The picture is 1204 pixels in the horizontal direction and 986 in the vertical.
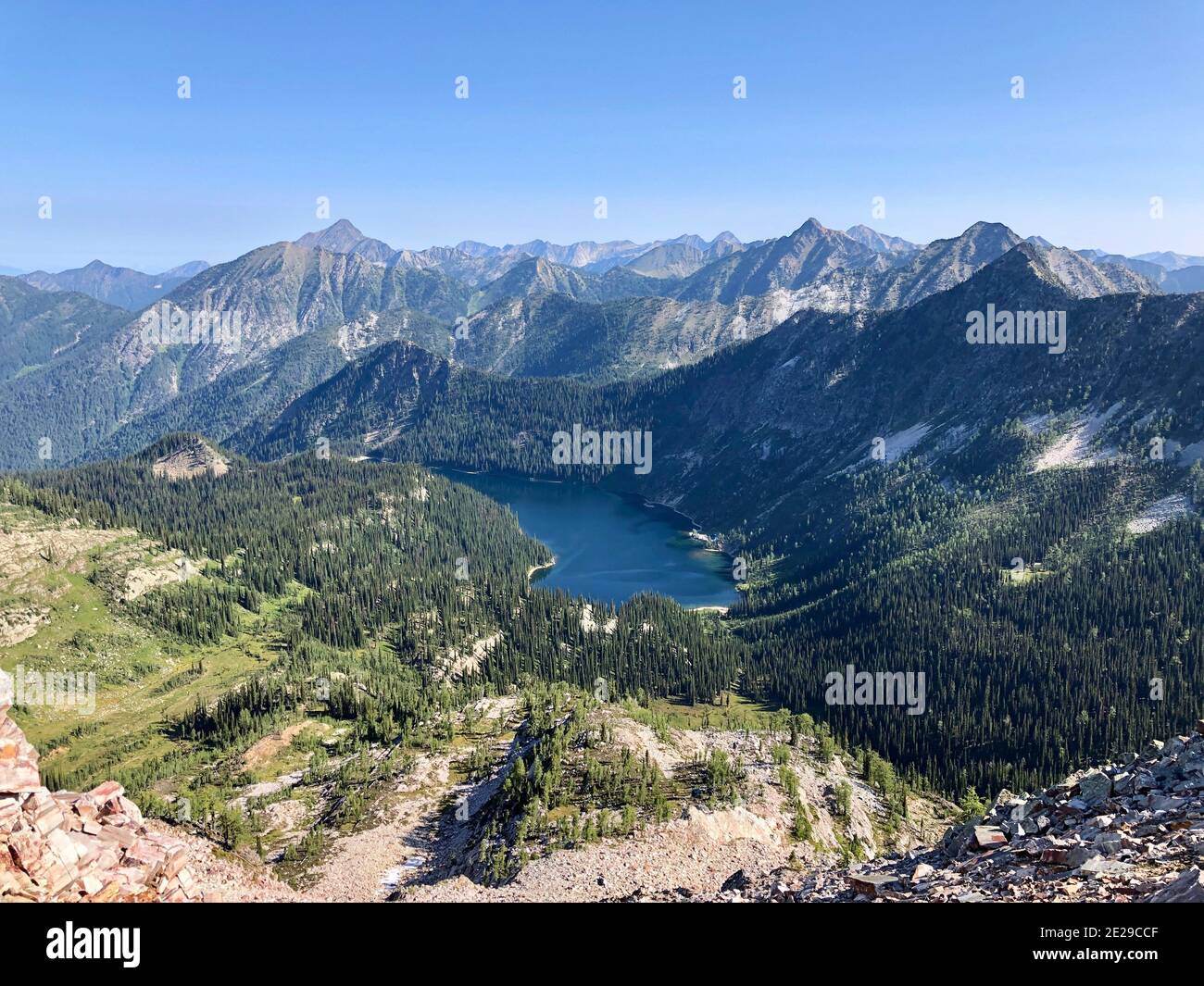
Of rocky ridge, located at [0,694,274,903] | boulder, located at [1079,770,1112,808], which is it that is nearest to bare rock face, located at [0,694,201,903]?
rocky ridge, located at [0,694,274,903]

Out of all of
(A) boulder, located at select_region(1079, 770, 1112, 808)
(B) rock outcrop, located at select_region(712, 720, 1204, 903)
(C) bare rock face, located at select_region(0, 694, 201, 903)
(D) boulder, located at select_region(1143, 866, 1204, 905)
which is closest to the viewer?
(D) boulder, located at select_region(1143, 866, 1204, 905)

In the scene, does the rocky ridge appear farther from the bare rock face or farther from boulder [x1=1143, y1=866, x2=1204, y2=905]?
boulder [x1=1143, y1=866, x2=1204, y2=905]

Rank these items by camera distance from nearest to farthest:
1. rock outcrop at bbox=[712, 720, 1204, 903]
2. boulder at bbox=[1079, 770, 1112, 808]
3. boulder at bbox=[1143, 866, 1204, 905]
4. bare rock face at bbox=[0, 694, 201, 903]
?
1. boulder at bbox=[1143, 866, 1204, 905]
2. rock outcrop at bbox=[712, 720, 1204, 903]
3. bare rock face at bbox=[0, 694, 201, 903]
4. boulder at bbox=[1079, 770, 1112, 808]

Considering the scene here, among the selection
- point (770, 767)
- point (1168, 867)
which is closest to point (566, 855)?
point (770, 767)

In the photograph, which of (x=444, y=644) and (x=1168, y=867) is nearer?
(x=1168, y=867)

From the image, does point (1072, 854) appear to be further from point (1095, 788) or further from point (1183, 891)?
point (1095, 788)

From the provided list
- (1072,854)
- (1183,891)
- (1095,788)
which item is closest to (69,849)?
(1183,891)

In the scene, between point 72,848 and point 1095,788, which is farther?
point 1095,788
